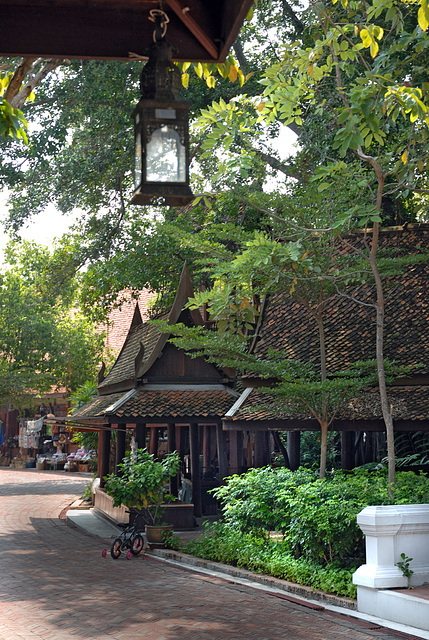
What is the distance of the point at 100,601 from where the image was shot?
1131 cm

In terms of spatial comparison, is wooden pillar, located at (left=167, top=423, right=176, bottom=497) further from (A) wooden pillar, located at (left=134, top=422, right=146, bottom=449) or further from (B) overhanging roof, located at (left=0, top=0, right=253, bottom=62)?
(B) overhanging roof, located at (left=0, top=0, right=253, bottom=62)

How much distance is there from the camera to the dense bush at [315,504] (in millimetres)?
11797

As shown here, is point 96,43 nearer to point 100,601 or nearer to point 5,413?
point 100,601

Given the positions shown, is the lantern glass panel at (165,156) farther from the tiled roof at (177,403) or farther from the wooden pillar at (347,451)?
the tiled roof at (177,403)

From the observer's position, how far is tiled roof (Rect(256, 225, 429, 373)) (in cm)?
1675

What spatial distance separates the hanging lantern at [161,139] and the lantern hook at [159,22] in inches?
3.2

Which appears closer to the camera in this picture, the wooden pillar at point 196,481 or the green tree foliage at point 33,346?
the wooden pillar at point 196,481

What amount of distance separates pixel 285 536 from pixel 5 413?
47.9 m

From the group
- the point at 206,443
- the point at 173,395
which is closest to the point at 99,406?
the point at 173,395

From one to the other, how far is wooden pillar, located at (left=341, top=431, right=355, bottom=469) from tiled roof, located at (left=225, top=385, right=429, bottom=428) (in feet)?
7.46

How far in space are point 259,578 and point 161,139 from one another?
998cm

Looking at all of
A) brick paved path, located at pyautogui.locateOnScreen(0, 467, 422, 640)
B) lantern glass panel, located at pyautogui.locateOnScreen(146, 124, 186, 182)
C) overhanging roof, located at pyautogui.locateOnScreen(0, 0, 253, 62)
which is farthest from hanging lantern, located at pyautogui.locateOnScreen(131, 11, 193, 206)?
brick paved path, located at pyautogui.locateOnScreen(0, 467, 422, 640)

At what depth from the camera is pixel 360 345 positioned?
17.2m

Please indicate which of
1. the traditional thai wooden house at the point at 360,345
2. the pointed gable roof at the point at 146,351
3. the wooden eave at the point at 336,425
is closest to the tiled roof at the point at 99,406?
the pointed gable roof at the point at 146,351
